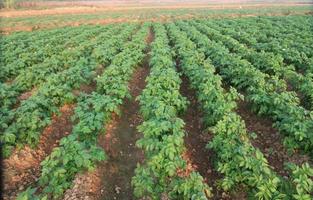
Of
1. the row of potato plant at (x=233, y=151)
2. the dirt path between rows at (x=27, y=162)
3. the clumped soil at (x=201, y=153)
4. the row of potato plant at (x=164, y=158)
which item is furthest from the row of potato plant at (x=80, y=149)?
the row of potato plant at (x=233, y=151)

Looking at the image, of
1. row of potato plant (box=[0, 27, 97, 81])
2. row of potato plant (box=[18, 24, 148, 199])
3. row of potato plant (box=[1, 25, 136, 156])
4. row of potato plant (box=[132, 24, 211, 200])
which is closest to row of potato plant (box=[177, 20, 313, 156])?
row of potato plant (box=[132, 24, 211, 200])

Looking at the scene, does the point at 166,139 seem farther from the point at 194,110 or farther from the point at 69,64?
the point at 69,64

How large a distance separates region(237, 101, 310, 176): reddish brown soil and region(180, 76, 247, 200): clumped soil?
116 centimetres

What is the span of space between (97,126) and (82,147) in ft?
2.66

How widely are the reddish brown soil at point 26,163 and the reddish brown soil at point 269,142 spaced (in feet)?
15.3

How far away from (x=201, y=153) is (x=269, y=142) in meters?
1.67

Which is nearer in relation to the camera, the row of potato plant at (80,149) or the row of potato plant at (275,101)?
the row of potato plant at (80,149)

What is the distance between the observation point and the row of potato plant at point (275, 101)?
6.98 m

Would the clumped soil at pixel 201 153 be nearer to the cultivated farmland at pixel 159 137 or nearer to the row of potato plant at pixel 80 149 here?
the cultivated farmland at pixel 159 137

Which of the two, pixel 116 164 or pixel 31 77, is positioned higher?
pixel 31 77

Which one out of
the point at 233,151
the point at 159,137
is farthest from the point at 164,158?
→ the point at 233,151

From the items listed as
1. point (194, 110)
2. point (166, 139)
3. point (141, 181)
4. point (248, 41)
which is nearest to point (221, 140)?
point (166, 139)

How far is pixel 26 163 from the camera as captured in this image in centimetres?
700

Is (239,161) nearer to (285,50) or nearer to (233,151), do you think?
(233,151)
